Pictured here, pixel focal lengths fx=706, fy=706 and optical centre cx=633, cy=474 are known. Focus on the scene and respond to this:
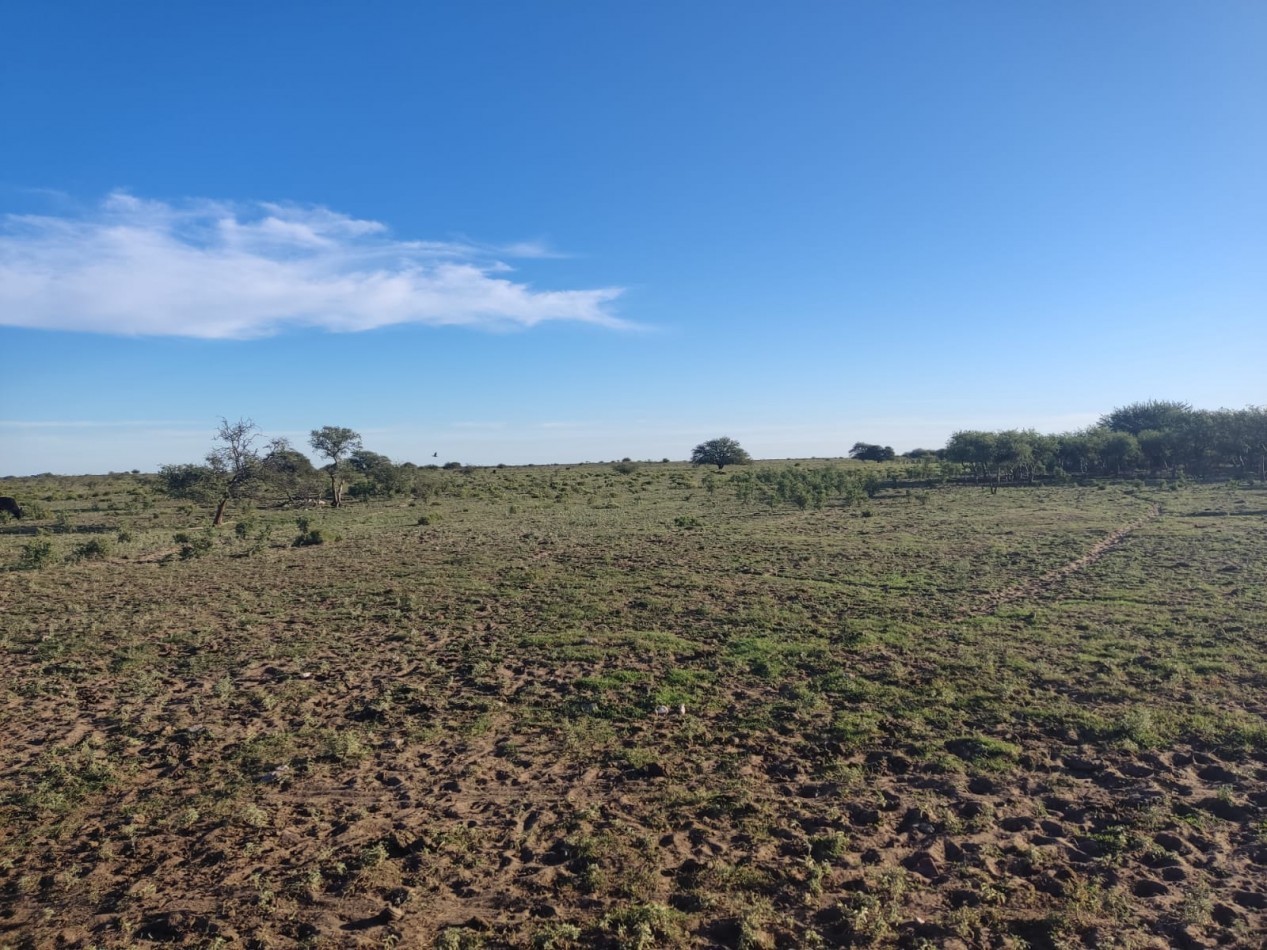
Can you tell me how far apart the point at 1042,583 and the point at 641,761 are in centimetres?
1412

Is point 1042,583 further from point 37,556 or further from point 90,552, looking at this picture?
point 37,556

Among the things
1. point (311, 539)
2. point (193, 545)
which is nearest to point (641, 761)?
point (193, 545)

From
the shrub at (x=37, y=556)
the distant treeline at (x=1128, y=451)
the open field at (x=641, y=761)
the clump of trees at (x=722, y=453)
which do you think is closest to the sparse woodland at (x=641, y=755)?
the open field at (x=641, y=761)

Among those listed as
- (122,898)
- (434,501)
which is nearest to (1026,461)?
(434,501)

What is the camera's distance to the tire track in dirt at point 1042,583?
1509cm

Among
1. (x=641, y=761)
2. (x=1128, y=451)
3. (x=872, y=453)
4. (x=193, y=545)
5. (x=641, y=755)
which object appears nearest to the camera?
(x=641, y=761)

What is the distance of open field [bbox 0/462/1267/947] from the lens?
5340 millimetres

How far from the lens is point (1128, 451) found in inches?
2478

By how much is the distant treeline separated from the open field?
42.7 m

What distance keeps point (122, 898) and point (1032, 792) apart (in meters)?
8.20

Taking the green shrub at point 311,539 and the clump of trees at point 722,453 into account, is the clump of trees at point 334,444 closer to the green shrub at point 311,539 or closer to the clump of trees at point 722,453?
the green shrub at point 311,539

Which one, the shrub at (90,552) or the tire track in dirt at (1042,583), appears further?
the shrub at (90,552)

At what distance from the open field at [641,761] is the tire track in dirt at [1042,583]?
0.72ft

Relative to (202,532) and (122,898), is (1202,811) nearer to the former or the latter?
(122,898)
